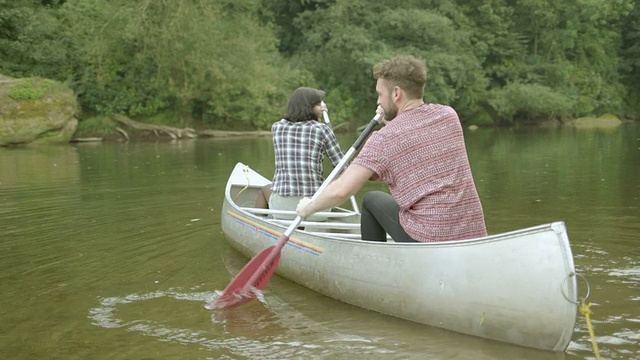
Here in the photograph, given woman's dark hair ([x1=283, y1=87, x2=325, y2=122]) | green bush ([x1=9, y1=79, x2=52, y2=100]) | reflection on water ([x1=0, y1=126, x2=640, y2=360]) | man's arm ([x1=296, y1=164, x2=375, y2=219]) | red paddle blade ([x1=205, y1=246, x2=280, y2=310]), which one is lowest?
reflection on water ([x1=0, y1=126, x2=640, y2=360])

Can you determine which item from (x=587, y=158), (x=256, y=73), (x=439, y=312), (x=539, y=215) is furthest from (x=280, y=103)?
(x=439, y=312)

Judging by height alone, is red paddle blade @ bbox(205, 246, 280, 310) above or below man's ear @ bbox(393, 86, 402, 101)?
below

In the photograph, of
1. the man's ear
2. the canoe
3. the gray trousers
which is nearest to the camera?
the canoe

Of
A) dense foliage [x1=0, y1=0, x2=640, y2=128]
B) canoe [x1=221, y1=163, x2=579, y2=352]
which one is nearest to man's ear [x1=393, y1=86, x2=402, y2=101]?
canoe [x1=221, y1=163, x2=579, y2=352]

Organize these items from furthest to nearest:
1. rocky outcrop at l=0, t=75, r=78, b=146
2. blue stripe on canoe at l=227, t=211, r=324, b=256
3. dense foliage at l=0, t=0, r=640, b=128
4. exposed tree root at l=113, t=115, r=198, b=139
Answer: exposed tree root at l=113, t=115, r=198, b=139
dense foliage at l=0, t=0, r=640, b=128
rocky outcrop at l=0, t=75, r=78, b=146
blue stripe on canoe at l=227, t=211, r=324, b=256

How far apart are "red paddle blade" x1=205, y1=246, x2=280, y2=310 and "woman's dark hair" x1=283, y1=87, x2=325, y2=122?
1349mm

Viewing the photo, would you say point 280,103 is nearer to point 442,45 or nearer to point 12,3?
point 442,45

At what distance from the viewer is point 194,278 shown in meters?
5.74

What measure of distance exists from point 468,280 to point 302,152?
2.23 metres

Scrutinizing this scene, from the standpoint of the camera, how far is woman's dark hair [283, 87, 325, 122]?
19.3ft

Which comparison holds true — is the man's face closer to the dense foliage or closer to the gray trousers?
the gray trousers

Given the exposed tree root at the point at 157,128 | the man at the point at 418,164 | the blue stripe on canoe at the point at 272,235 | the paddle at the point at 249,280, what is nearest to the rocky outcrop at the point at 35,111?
the exposed tree root at the point at 157,128

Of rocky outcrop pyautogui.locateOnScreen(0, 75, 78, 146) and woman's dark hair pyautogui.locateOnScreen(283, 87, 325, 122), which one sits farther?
rocky outcrop pyautogui.locateOnScreen(0, 75, 78, 146)

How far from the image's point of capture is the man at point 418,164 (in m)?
4.17
